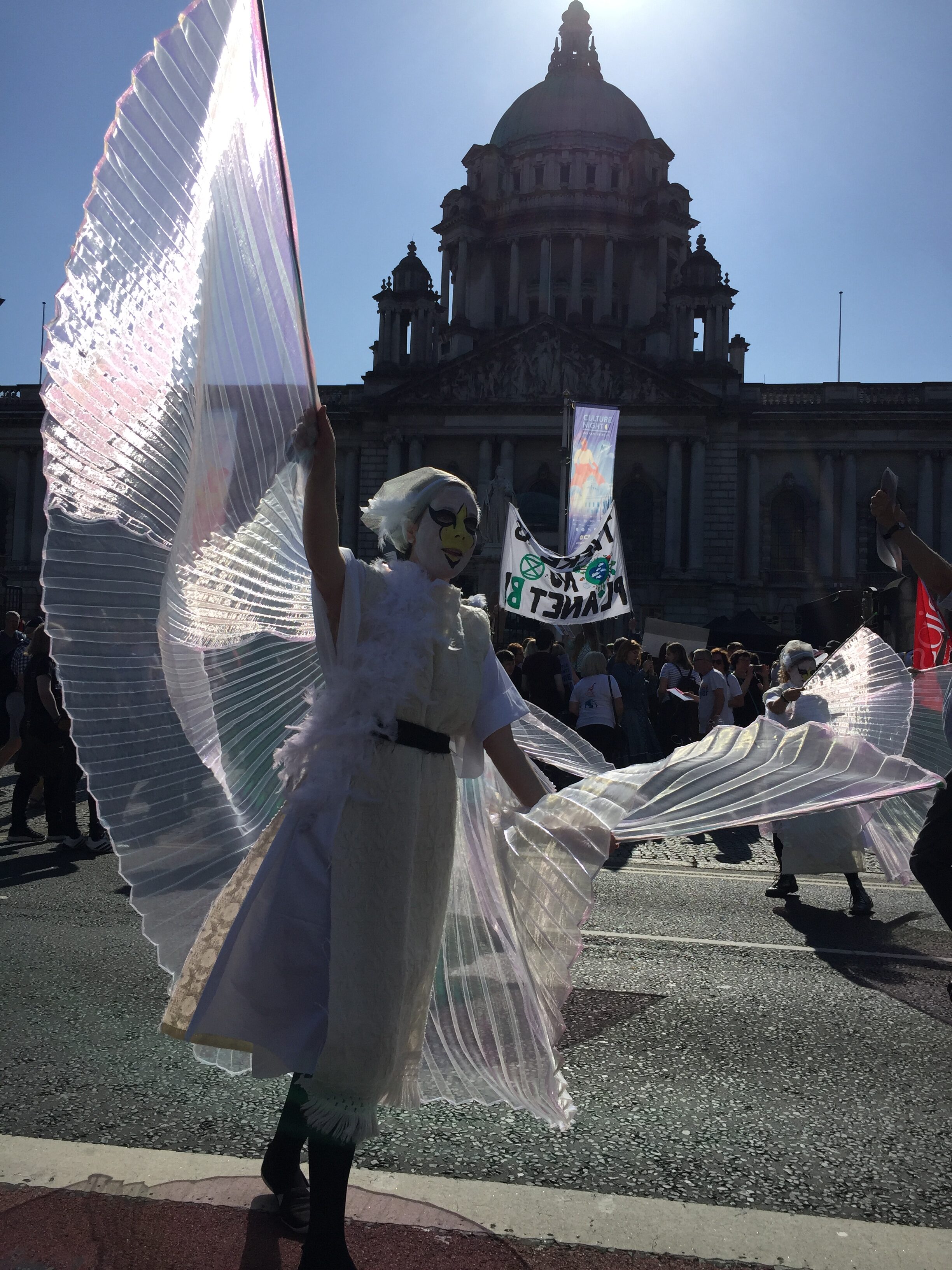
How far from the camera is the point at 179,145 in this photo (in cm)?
A: 255

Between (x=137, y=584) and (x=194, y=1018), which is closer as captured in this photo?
(x=194, y=1018)

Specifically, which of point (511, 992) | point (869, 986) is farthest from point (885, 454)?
point (511, 992)

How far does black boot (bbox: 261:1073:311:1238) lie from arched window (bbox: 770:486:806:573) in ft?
139

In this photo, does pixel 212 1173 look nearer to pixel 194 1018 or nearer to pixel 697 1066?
pixel 194 1018

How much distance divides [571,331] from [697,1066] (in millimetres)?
40209

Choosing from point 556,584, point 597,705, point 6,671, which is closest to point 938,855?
point 597,705

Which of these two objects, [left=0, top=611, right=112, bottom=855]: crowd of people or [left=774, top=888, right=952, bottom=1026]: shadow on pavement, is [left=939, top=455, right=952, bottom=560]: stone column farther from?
[left=0, top=611, right=112, bottom=855]: crowd of people

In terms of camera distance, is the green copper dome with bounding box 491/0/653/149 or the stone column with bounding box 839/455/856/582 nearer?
the stone column with bounding box 839/455/856/582

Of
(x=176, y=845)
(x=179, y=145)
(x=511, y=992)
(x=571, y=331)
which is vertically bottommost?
(x=511, y=992)

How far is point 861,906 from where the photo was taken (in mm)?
6816

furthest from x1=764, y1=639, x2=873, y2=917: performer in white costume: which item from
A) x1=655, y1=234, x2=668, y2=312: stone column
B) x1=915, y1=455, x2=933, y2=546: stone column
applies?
x1=655, y1=234, x2=668, y2=312: stone column

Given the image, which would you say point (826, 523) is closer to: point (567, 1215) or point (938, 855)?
point (938, 855)

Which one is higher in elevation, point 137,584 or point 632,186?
point 632,186

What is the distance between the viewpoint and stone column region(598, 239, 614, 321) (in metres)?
55.2
